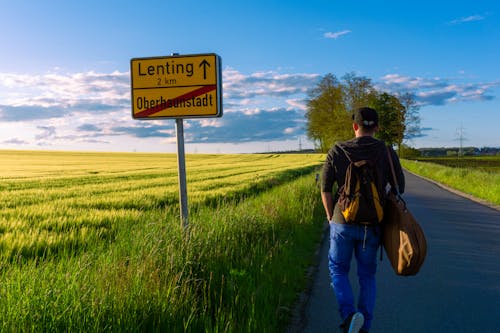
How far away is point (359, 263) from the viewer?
4176 mm

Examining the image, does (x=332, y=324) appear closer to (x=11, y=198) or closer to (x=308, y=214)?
(x=308, y=214)

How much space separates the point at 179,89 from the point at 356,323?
427 centimetres

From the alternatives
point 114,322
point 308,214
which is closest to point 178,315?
point 114,322

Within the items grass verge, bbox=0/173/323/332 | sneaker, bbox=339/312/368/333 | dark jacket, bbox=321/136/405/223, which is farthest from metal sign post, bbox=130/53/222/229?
sneaker, bbox=339/312/368/333

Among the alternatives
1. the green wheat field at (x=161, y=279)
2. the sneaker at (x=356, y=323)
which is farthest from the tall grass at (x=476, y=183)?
the sneaker at (x=356, y=323)

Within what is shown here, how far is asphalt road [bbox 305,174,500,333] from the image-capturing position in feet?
14.8

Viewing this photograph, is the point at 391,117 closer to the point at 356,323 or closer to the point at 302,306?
the point at 302,306

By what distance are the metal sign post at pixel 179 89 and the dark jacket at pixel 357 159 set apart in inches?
109

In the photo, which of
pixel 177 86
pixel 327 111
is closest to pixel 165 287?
pixel 177 86

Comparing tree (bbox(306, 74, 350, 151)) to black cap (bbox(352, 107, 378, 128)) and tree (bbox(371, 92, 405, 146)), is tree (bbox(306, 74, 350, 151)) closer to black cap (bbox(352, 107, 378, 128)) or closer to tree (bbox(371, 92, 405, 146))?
tree (bbox(371, 92, 405, 146))

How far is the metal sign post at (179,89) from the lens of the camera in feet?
21.6

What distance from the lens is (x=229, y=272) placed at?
507 centimetres

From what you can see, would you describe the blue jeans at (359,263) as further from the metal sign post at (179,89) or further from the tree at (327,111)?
the tree at (327,111)

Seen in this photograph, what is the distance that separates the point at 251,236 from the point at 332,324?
275cm
